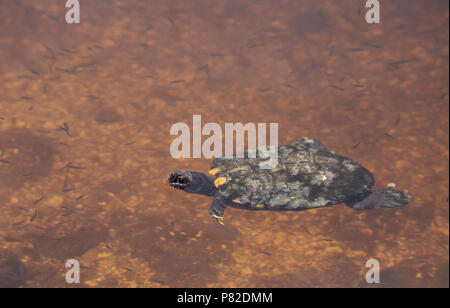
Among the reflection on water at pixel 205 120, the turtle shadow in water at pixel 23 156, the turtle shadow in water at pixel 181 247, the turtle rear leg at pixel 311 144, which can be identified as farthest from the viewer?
the turtle rear leg at pixel 311 144

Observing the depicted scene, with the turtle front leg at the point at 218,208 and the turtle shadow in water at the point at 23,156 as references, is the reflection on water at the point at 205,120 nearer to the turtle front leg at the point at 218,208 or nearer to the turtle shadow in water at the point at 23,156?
the turtle shadow in water at the point at 23,156

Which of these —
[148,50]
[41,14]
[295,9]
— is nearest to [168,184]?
[148,50]

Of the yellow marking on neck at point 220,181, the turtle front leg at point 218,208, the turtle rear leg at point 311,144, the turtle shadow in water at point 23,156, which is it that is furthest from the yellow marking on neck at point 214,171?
the turtle shadow in water at point 23,156

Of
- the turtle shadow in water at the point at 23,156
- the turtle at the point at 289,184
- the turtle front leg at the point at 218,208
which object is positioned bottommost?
the turtle front leg at the point at 218,208

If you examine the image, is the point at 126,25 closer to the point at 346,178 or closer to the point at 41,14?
the point at 41,14

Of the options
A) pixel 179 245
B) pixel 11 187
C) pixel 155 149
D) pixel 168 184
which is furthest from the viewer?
pixel 155 149

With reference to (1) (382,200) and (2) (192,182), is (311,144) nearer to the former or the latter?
(1) (382,200)

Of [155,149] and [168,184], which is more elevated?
[155,149]

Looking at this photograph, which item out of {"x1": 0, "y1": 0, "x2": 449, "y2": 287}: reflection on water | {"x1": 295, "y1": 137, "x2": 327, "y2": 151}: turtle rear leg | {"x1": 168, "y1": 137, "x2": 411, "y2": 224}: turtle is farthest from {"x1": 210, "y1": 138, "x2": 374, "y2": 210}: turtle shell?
{"x1": 295, "y1": 137, "x2": 327, "y2": 151}: turtle rear leg
